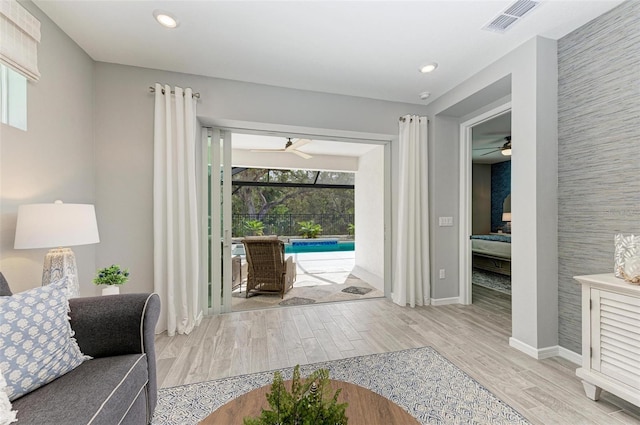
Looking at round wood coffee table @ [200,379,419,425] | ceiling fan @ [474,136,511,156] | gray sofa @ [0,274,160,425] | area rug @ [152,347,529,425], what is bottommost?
area rug @ [152,347,529,425]

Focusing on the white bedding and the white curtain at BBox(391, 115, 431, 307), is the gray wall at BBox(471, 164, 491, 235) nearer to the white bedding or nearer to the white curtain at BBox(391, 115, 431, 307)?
the white bedding

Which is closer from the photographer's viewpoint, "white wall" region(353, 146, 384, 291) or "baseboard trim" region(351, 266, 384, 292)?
"baseboard trim" region(351, 266, 384, 292)

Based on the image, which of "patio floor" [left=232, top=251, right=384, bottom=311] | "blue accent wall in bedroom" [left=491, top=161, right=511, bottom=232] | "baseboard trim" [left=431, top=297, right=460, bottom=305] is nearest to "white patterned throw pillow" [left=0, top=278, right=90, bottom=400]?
"patio floor" [left=232, top=251, right=384, bottom=311]

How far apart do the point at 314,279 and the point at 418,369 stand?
3.21 m

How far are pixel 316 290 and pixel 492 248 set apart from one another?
336 cm

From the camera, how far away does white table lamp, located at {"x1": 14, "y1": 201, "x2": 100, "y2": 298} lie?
163 cm

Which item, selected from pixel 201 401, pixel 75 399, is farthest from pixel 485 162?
pixel 75 399

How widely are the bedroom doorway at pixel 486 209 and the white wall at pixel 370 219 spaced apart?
1314mm

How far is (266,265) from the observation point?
397cm

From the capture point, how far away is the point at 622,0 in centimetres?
194

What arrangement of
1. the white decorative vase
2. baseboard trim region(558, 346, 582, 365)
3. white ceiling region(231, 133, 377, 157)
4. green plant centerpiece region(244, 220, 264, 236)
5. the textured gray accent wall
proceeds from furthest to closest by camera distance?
green plant centerpiece region(244, 220, 264, 236)
white ceiling region(231, 133, 377, 157)
baseboard trim region(558, 346, 582, 365)
the white decorative vase
the textured gray accent wall

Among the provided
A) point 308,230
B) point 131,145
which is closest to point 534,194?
point 131,145

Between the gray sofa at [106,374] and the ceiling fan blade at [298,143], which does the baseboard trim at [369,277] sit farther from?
the gray sofa at [106,374]

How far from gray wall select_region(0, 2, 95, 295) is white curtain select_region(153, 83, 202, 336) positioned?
582 millimetres
